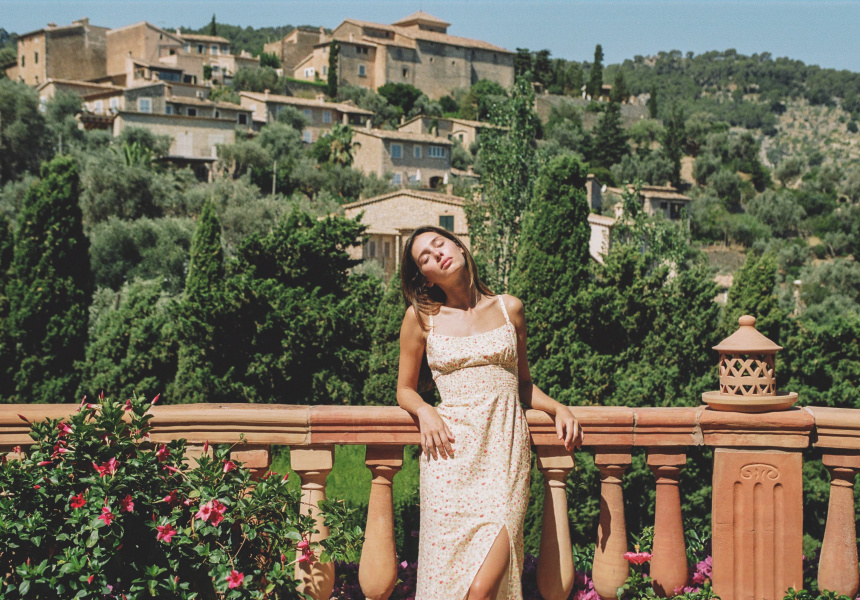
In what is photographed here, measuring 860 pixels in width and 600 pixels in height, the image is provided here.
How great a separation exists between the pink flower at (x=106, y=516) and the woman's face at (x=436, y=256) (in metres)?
1.32

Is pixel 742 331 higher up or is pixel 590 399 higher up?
pixel 742 331

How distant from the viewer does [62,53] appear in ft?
223

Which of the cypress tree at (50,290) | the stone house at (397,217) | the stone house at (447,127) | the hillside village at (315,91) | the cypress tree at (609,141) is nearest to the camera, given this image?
the cypress tree at (50,290)

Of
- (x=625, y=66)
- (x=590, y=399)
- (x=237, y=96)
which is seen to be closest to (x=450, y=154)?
(x=237, y=96)

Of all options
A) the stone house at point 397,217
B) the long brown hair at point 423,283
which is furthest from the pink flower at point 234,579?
the stone house at point 397,217

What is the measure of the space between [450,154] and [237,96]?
659 inches

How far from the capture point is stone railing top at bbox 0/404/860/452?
2.85m

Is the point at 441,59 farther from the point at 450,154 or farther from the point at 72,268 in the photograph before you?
the point at 72,268

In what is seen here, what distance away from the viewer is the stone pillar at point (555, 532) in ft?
9.57

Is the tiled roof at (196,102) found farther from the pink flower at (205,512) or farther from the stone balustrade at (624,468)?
the pink flower at (205,512)

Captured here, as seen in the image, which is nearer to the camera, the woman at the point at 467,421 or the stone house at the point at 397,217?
the woman at the point at 467,421

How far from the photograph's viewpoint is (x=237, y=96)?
59344 mm

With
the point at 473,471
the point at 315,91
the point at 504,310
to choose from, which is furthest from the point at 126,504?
the point at 315,91

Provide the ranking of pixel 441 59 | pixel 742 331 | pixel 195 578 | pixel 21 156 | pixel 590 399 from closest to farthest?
pixel 195 578 < pixel 742 331 < pixel 590 399 < pixel 21 156 < pixel 441 59
